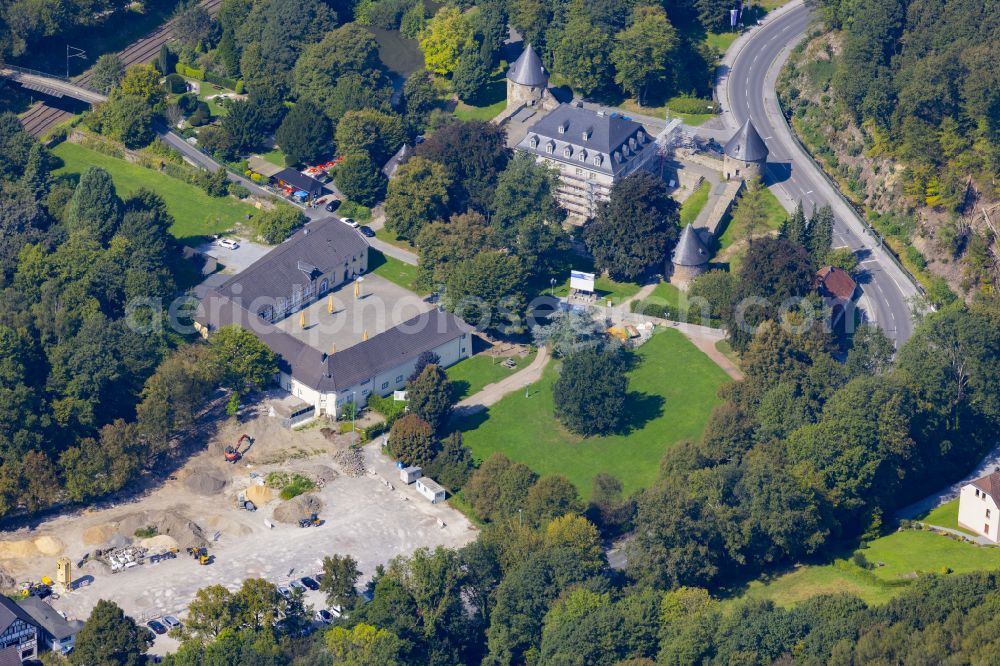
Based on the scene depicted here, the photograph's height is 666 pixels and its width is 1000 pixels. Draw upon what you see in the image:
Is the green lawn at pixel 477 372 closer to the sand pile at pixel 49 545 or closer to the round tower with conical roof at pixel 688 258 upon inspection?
the round tower with conical roof at pixel 688 258

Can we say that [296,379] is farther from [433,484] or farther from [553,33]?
[553,33]

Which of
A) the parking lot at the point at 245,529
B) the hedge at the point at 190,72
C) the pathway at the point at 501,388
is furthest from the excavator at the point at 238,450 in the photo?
the hedge at the point at 190,72

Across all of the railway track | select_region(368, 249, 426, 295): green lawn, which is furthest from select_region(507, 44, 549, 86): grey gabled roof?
the railway track

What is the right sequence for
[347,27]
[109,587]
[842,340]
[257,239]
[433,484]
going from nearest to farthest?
[109,587] → [433,484] → [842,340] → [257,239] → [347,27]

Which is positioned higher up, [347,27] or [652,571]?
[347,27]

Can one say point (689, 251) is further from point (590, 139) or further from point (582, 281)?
point (590, 139)

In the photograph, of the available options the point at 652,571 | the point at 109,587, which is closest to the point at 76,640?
the point at 109,587
